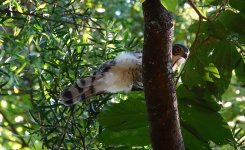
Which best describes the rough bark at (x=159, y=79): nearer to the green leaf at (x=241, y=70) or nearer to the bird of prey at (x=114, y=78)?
A: the green leaf at (x=241, y=70)

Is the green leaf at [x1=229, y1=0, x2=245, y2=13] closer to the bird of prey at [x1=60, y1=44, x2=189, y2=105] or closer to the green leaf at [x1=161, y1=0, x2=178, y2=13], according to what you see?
the green leaf at [x1=161, y1=0, x2=178, y2=13]

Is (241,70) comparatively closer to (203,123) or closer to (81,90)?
(203,123)

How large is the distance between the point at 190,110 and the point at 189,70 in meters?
0.09

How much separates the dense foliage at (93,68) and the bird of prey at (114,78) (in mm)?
41

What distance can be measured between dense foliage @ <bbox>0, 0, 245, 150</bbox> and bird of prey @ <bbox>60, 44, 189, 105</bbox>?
41mm

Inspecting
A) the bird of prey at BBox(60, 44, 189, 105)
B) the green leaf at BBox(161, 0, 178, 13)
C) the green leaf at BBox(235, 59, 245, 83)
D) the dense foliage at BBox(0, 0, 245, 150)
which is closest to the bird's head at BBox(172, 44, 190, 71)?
the bird of prey at BBox(60, 44, 189, 105)

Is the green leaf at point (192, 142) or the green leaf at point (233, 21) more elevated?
the green leaf at point (233, 21)

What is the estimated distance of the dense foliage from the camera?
1072 mm

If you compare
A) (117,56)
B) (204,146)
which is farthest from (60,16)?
(204,146)

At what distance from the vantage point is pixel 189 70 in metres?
1.08

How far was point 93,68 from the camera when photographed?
66.1 inches

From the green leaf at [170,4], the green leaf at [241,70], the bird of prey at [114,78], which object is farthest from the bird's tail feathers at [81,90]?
the green leaf at [170,4]

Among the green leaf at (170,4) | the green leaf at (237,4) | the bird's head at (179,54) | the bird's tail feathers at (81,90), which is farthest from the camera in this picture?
the bird's head at (179,54)

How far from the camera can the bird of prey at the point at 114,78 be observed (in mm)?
1528
